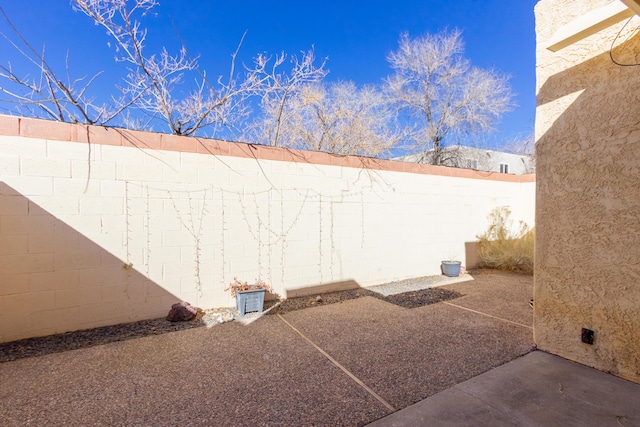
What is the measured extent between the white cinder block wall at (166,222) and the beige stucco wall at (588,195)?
3722 millimetres

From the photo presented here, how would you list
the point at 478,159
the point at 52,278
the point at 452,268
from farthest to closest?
the point at 478,159 < the point at 452,268 < the point at 52,278

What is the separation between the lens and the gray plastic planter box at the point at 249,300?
4906 millimetres

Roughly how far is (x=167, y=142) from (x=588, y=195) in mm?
5562

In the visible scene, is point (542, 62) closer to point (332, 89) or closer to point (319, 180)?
point (319, 180)

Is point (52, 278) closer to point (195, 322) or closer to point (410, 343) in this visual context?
point (195, 322)

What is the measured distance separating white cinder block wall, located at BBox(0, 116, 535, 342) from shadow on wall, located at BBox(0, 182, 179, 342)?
13 mm

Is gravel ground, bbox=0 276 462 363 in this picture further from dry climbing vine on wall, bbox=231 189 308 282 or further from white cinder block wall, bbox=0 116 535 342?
dry climbing vine on wall, bbox=231 189 308 282

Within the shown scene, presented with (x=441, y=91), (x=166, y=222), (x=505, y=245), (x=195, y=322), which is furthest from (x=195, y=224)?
(x=441, y=91)

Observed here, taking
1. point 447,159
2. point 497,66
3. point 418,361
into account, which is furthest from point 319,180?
point 497,66

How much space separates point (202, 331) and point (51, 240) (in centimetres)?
233

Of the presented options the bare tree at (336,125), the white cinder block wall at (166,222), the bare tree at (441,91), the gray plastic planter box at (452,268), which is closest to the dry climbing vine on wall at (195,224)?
the white cinder block wall at (166,222)

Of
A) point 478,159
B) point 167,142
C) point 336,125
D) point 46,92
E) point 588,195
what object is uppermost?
point 336,125

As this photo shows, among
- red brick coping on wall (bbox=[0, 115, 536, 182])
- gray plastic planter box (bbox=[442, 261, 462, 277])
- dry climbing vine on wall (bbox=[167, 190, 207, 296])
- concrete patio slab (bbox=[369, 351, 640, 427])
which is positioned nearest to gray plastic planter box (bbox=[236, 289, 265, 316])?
dry climbing vine on wall (bbox=[167, 190, 207, 296])

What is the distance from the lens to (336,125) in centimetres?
1174
